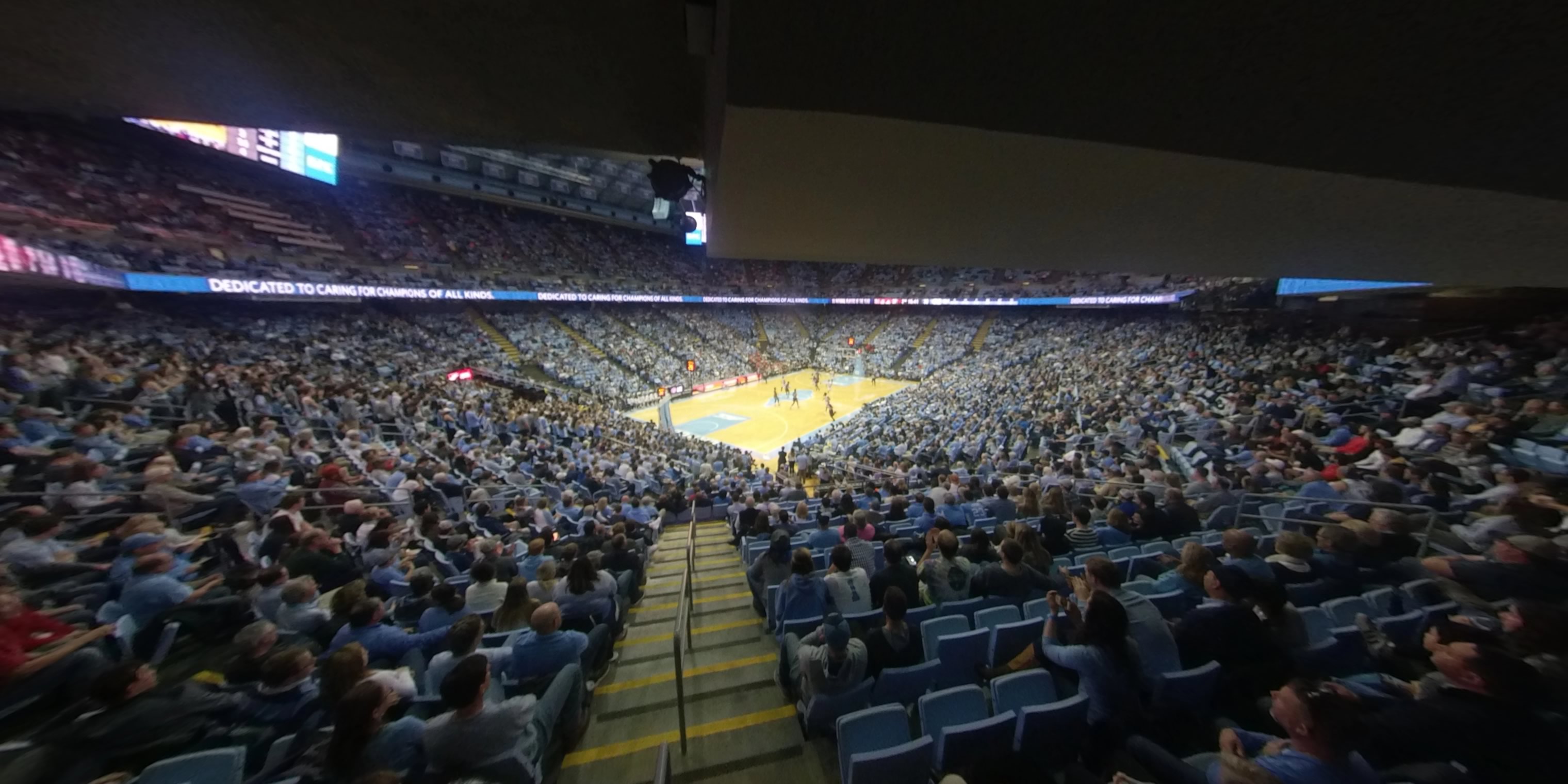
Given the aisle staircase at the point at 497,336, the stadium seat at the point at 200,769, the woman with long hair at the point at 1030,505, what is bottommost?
the stadium seat at the point at 200,769

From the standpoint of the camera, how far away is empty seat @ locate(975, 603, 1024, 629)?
156 inches

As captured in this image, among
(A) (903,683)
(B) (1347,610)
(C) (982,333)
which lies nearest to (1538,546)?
(B) (1347,610)

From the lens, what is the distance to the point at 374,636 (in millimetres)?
3594

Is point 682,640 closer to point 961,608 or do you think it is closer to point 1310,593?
point 961,608

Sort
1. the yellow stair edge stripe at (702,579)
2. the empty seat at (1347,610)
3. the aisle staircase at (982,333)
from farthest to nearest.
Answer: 1. the aisle staircase at (982,333)
2. the yellow stair edge stripe at (702,579)
3. the empty seat at (1347,610)

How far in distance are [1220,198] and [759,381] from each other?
3692 cm

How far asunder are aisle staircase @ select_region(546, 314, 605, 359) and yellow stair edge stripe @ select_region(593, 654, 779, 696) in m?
29.3

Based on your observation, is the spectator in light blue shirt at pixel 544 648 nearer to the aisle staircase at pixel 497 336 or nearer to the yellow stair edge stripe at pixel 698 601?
the yellow stair edge stripe at pixel 698 601

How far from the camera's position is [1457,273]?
137 inches

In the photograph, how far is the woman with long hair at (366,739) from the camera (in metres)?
2.35

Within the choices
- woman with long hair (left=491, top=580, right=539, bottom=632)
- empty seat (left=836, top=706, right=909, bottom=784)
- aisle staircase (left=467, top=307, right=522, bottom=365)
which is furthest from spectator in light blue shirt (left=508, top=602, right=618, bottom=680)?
aisle staircase (left=467, top=307, right=522, bottom=365)

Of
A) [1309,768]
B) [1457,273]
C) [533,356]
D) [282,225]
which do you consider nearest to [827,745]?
[1309,768]

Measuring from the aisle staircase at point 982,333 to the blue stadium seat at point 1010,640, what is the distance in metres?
39.0

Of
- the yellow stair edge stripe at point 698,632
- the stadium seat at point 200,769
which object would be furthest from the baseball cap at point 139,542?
the yellow stair edge stripe at point 698,632
